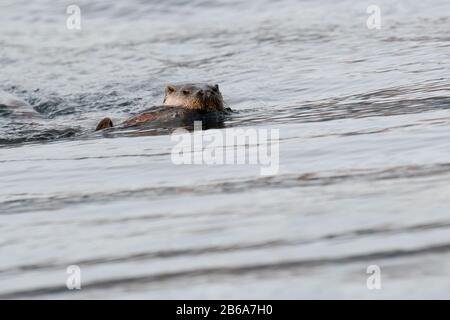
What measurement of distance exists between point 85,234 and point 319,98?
5470 millimetres

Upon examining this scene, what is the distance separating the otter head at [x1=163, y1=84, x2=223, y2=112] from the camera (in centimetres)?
1100

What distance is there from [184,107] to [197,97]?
0.15 meters

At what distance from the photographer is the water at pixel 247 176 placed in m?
5.45

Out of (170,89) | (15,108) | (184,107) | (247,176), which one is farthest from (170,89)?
(247,176)

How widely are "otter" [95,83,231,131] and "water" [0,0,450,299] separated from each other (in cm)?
34

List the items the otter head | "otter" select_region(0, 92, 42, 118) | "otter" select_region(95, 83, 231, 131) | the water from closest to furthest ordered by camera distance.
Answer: the water → "otter" select_region(95, 83, 231, 131) → the otter head → "otter" select_region(0, 92, 42, 118)

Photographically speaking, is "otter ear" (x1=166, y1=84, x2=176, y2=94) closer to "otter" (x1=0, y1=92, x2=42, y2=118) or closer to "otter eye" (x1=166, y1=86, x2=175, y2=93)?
"otter eye" (x1=166, y1=86, x2=175, y2=93)

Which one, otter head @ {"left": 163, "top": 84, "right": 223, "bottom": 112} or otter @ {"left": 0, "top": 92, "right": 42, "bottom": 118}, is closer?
otter head @ {"left": 163, "top": 84, "right": 223, "bottom": 112}

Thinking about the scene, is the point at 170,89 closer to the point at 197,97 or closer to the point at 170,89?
the point at 170,89

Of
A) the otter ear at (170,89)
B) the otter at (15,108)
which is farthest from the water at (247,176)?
the otter ear at (170,89)

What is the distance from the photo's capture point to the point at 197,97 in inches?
435

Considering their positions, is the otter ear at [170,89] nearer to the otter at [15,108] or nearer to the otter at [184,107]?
the otter at [184,107]

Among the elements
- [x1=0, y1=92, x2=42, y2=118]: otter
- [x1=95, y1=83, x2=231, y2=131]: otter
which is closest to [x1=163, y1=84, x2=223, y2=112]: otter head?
[x1=95, y1=83, x2=231, y2=131]: otter
